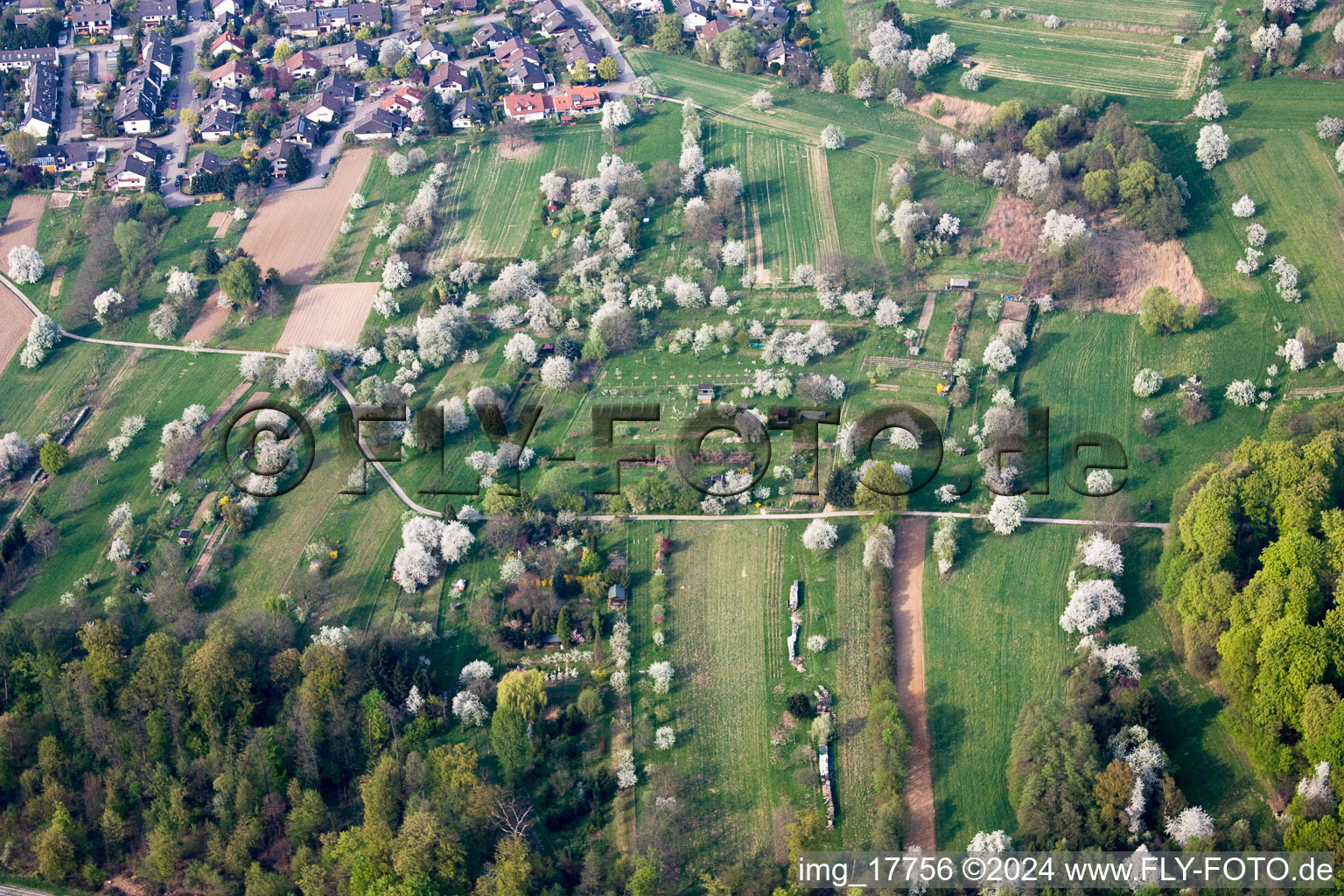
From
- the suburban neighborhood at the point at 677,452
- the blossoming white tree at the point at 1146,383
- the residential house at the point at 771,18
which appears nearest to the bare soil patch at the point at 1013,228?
the suburban neighborhood at the point at 677,452

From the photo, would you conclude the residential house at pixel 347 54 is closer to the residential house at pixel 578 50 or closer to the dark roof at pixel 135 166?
the residential house at pixel 578 50

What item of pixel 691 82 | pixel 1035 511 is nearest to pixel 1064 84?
pixel 691 82

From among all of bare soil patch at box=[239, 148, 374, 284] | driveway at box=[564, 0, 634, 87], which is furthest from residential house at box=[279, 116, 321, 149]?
driveway at box=[564, 0, 634, 87]

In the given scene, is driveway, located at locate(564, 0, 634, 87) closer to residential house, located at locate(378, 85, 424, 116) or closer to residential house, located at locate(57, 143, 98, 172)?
residential house, located at locate(378, 85, 424, 116)

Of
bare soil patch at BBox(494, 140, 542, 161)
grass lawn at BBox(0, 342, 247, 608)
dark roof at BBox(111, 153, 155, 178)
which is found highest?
dark roof at BBox(111, 153, 155, 178)

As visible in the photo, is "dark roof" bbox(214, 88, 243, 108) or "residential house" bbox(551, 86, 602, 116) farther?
"dark roof" bbox(214, 88, 243, 108)

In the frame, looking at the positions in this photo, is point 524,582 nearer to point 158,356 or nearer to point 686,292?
point 686,292

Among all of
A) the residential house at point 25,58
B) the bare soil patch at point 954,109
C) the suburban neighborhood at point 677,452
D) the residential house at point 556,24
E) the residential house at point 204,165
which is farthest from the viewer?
the residential house at point 556,24
